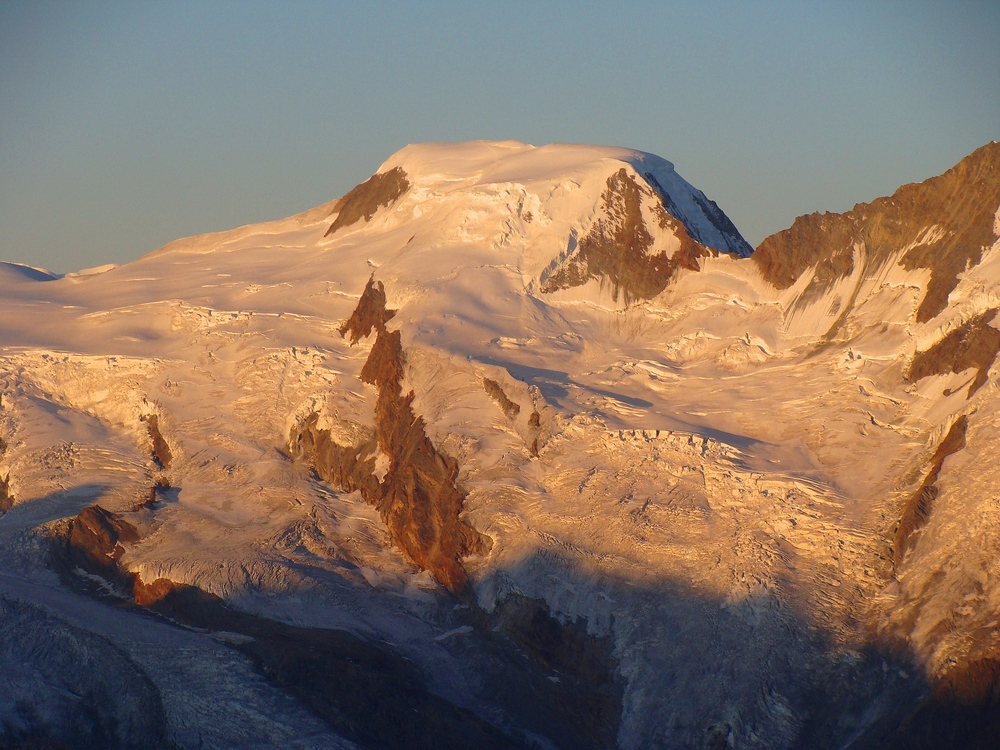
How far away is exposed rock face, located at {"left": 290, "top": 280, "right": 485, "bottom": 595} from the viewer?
6906 centimetres

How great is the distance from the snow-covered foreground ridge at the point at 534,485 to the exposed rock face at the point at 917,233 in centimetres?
15

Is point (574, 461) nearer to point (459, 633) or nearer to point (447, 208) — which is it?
point (459, 633)

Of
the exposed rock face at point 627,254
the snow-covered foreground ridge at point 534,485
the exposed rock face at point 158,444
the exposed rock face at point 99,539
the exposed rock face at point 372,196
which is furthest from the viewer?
the exposed rock face at point 372,196

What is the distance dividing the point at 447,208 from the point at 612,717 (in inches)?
1520

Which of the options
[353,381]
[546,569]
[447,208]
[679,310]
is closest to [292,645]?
[546,569]

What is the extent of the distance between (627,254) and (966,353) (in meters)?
22.1

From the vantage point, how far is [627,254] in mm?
84625

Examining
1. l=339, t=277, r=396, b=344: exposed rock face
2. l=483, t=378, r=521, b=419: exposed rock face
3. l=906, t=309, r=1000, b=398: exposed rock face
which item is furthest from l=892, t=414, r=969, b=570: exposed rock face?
l=339, t=277, r=396, b=344: exposed rock face

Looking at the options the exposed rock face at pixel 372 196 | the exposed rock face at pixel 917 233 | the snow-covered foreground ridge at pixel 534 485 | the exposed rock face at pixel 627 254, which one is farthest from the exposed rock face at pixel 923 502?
the exposed rock face at pixel 372 196

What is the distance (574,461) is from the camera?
69.0 meters

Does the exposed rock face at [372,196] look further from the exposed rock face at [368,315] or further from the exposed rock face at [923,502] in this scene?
the exposed rock face at [923,502]

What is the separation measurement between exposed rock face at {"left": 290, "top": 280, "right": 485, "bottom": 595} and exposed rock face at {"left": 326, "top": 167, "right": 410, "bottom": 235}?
57.0 ft

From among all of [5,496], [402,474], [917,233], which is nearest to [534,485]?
[402,474]

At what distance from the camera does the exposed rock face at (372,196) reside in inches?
3863
